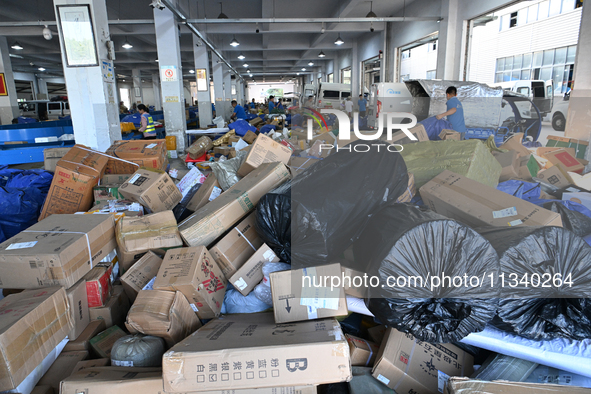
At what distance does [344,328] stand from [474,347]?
70cm

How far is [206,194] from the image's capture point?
293cm

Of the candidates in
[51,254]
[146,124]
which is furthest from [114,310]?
[146,124]

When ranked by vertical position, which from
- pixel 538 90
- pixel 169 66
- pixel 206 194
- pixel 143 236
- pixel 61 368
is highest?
pixel 169 66

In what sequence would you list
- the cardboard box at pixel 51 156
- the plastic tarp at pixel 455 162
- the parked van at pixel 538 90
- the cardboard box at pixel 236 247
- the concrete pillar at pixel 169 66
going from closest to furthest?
the cardboard box at pixel 236 247
the plastic tarp at pixel 455 162
the cardboard box at pixel 51 156
the concrete pillar at pixel 169 66
the parked van at pixel 538 90

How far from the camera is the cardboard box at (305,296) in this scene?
1675 millimetres

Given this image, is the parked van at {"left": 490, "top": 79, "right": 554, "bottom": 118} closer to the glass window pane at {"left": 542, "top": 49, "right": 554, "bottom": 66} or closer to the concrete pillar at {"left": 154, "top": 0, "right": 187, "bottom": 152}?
the glass window pane at {"left": 542, "top": 49, "right": 554, "bottom": 66}

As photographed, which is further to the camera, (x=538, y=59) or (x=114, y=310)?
(x=538, y=59)

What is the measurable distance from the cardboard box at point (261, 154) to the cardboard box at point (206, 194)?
0.25 meters

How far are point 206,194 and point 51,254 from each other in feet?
4.28

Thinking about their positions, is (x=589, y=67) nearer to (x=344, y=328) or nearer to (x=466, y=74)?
(x=466, y=74)

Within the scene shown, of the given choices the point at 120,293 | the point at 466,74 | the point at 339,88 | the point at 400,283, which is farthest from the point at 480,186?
the point at 339,88

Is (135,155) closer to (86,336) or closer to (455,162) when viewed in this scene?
(86,336)

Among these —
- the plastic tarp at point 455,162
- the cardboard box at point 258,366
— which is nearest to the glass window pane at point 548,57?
the plastic tarp at point 455,162

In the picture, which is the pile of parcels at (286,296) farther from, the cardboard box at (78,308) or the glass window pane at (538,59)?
the glass window pane at (538,59)
